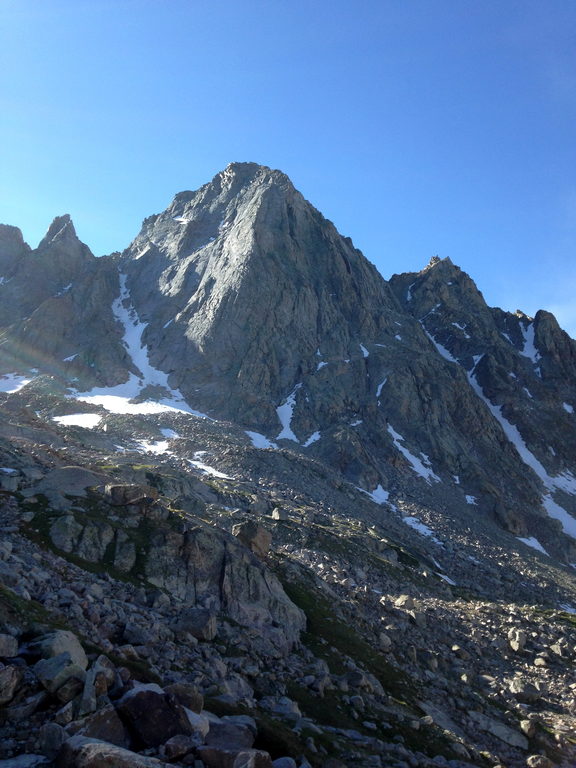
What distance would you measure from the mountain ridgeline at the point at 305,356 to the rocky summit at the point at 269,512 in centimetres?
78

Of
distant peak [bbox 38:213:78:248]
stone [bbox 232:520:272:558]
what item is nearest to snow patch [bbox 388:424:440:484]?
stone [bbox 232:520:272:558]

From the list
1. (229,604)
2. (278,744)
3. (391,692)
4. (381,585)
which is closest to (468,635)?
(381,585)

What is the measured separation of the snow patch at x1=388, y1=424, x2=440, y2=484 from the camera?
116 m

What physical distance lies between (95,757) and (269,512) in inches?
2152

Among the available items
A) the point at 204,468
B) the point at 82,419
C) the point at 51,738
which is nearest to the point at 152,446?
the point at 204,468

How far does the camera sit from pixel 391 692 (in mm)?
24781

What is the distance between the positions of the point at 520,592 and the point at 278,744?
207 ft

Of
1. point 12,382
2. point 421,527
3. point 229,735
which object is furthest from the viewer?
point 12,382

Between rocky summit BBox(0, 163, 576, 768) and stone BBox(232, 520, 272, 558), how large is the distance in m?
0.18

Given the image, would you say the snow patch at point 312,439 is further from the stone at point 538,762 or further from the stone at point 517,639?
the stone at point 538,762

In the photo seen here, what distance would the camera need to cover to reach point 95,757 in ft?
28.8

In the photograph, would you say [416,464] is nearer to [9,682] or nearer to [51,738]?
[9,682]

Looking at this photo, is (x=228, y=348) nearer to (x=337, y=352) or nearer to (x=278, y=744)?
(x=337, y=352)

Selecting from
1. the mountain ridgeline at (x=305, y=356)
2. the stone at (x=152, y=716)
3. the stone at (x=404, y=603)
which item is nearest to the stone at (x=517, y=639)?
the stone at (x=404, y=603)
